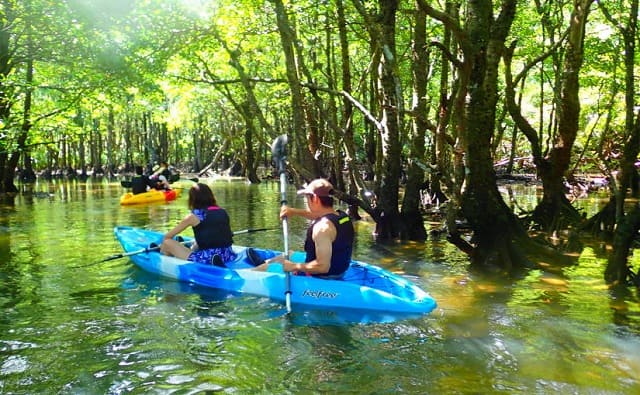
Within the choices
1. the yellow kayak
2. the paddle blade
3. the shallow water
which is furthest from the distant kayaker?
the paddle blade

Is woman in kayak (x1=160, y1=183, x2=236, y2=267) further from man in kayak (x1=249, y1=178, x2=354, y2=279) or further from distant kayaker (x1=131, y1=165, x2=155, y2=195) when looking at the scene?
distant kayaker (x1=131, y1=165, x2=155, y2=195)

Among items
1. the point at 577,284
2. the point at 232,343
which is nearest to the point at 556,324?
the point at 577,284

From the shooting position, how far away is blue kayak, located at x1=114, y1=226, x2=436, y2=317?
19.4 feet

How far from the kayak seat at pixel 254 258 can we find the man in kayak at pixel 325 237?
1474mm

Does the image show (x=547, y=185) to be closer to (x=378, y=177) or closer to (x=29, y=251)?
(x=378, y=177)

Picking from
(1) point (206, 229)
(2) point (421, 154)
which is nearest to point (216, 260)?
(1) point (206, 229)

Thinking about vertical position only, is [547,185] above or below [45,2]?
below

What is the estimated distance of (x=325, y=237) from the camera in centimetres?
590

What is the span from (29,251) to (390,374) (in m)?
7.82

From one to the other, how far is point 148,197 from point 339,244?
14.3 meters

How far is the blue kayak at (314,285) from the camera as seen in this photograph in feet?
19.4

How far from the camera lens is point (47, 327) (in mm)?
5660

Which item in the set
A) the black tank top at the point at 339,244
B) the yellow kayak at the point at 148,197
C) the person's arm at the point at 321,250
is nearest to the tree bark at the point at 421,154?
the black tank top at the point at 339,244

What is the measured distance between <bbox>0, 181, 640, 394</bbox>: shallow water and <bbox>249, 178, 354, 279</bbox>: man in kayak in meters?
0.62
